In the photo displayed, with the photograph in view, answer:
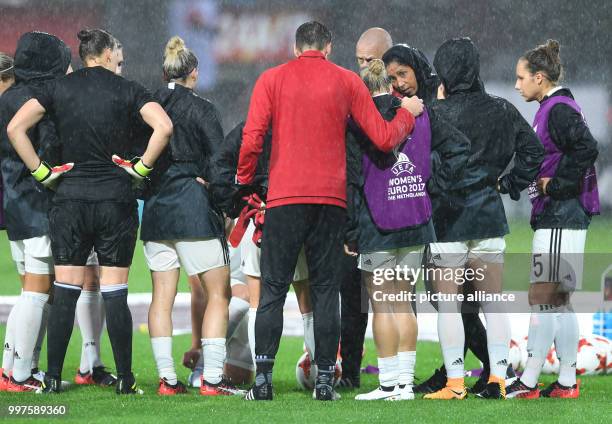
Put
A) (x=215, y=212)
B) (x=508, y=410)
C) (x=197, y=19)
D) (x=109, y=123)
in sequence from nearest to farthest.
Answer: (x=508, y=410)
(x=109, y=123)
(x=215, y=212)
(x=197, y=19)

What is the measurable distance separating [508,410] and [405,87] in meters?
1.87

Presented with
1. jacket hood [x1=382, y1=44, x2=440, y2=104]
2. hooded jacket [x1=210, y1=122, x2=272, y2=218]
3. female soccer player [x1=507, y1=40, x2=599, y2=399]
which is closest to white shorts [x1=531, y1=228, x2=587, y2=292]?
female soccer player [x1=507, y1=40, x2=599, y2=399]

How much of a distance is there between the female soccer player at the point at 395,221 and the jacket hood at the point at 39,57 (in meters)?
1.81

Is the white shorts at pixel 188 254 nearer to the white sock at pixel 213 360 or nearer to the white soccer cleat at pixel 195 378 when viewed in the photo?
the white sock at pixel 213 360

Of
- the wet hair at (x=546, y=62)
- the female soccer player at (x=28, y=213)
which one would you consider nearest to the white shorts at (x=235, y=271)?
the female soccer player at (x=28, y=213)

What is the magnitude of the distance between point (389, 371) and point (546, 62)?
1.98 m

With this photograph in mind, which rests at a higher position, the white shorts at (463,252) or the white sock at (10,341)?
the white shorts at (463,252)

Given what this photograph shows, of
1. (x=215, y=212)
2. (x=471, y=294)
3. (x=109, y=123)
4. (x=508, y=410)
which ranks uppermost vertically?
(x=109, y=123)

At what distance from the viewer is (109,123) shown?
20.5ft

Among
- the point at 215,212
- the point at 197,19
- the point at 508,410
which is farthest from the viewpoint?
the point at 197,19

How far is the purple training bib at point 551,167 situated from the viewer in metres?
6.58

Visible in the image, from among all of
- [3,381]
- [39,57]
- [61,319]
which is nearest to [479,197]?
[61,319]

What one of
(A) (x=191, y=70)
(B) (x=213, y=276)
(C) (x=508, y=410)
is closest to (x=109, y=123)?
(A) (x=191, y=70)

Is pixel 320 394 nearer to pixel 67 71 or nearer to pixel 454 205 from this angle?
pixel 454 205
